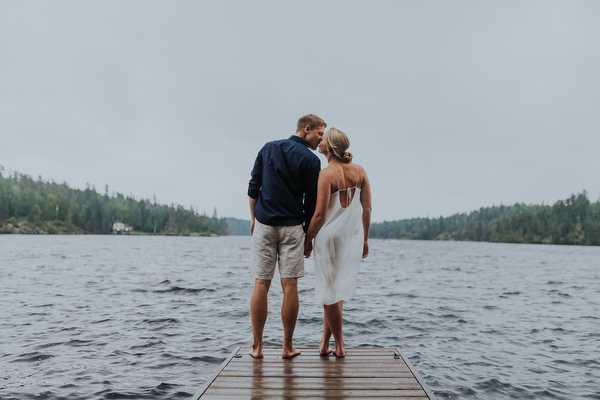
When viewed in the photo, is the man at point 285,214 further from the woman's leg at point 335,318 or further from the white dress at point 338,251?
the woman's leg at point 335,318

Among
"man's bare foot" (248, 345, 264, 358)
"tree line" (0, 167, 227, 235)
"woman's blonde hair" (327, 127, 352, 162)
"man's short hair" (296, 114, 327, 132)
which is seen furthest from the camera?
"tree line" (0, 167, 227, 235)

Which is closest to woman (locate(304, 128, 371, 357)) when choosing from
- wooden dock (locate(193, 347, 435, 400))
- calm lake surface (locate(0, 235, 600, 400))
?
wooden dock (locate(193, 347, 435, 400))

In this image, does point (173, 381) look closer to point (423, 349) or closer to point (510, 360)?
point (423, 349)

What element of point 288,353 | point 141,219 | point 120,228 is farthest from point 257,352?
point 141,219

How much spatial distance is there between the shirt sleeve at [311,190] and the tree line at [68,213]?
6366 inches

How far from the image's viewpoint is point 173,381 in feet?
23.7

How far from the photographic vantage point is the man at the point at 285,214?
4.92 metres

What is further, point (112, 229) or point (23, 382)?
point (112, 229)

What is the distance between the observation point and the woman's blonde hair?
4.97m

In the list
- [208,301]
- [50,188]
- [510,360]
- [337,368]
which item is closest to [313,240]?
[337,368]

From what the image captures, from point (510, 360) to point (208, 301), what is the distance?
10.9 meters

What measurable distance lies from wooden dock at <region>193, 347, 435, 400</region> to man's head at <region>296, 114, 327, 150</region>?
2.61 m

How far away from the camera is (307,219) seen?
16.7 feet

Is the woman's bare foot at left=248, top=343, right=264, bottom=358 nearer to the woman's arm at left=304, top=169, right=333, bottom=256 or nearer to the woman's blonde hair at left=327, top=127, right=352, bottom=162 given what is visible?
the woman's arm at left=304, top=169, right=333, bottom=256
